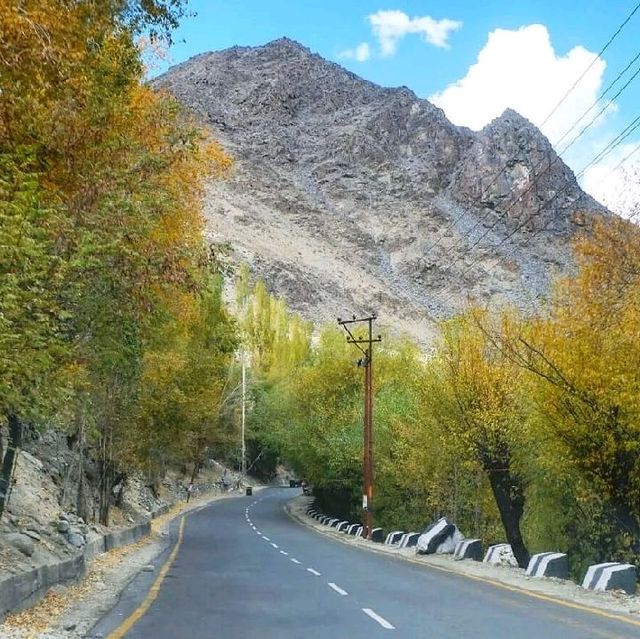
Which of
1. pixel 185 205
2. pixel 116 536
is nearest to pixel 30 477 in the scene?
pixel 116 536

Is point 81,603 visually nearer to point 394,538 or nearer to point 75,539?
point 75,539

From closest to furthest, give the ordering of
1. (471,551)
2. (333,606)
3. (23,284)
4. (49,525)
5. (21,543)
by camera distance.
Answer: (23,284)
(333,606)
(21,543)
(49,525)
(471,551)

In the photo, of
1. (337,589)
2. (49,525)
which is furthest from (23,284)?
(49,525)

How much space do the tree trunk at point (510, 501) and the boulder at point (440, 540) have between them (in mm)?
2893

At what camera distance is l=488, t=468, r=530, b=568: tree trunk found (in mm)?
25922

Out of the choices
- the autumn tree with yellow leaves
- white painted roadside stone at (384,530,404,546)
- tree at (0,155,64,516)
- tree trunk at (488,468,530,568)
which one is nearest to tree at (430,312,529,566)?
tree trunk at (488,468,530,568)

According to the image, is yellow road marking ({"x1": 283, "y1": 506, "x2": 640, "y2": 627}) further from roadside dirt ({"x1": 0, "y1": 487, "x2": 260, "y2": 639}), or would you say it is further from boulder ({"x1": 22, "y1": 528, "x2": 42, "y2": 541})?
boulder ({"x1": 22, "y1": 528, "x2": 42, "y2": 541})

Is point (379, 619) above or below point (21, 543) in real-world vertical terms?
below

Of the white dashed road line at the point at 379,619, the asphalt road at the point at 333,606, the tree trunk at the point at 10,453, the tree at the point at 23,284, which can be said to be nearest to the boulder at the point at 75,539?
the asphalt road at the point at 333,606

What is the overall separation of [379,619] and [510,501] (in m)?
14.9

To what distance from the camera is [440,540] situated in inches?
1123

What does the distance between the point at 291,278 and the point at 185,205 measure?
15028cm

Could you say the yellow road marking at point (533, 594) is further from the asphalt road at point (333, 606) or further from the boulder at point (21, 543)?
the boulder at point (21, 543)

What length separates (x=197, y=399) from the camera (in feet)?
131
